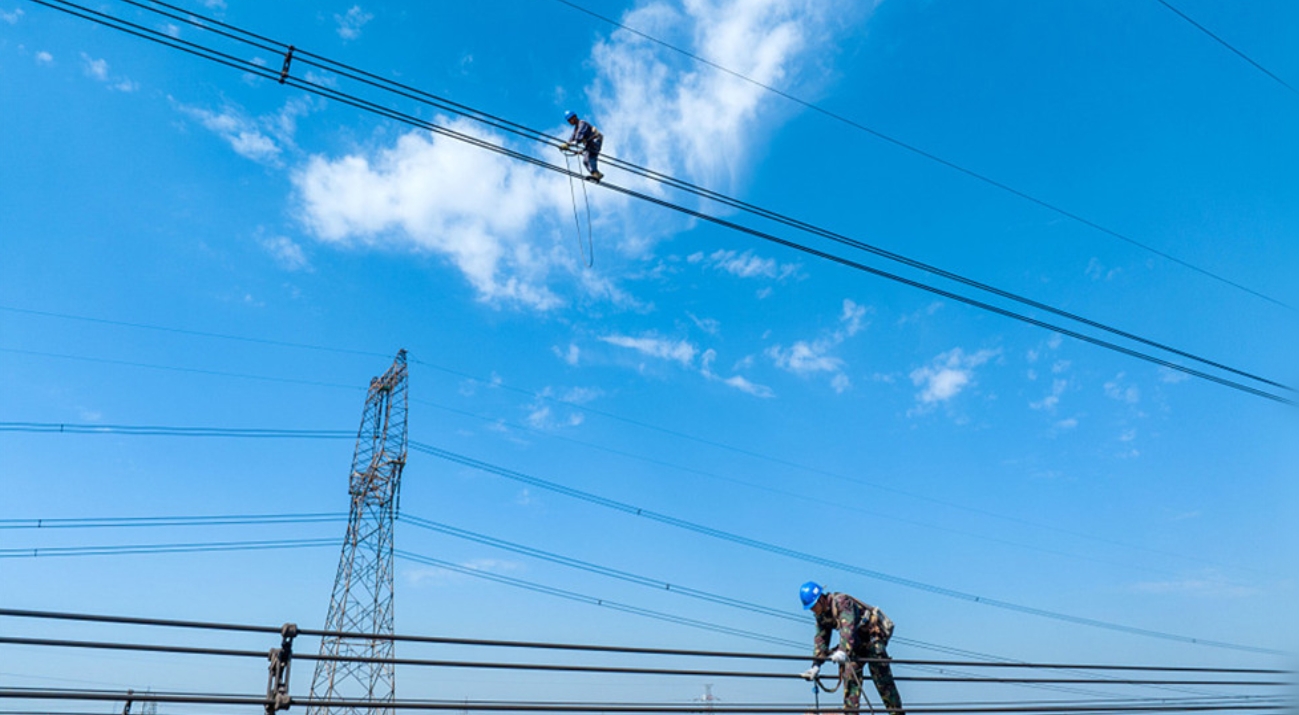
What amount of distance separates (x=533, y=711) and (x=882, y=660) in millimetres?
4669

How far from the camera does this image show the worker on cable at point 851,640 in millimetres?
10750

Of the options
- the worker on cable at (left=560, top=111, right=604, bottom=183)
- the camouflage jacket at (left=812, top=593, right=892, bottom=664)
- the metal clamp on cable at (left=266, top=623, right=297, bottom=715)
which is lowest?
the metal clamp on cable at (left=266, top=623, right=297, bottom=715)

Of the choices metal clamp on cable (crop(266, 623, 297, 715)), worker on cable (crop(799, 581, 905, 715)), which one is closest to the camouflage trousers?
worker on cable (crop(799, 581, 905, 715))

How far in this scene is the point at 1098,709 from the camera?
1184cm

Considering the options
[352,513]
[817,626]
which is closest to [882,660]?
[817,626]

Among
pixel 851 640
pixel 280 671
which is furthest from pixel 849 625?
pixel 280 671

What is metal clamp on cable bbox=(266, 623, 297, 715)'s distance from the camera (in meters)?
7.44

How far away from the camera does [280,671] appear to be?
7480mm

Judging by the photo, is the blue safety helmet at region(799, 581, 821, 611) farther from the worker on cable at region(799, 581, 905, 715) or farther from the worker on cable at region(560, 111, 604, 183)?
the worker on cable at region(560, 111, 604, 183)

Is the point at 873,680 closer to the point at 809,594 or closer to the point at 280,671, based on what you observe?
the point at 809,594

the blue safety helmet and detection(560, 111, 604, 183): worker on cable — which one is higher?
detection(560, 111, 604, 183): worker on cable

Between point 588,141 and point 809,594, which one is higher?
point 588,141

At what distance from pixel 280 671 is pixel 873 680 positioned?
25.6ft

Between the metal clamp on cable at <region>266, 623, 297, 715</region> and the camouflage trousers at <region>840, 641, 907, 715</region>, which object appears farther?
the camouflage trousers at <region>840, 641, 907, 715</region>
